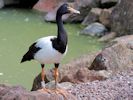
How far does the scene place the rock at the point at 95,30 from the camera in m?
13.2

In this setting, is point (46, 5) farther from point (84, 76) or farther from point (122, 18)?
point (84, 76)

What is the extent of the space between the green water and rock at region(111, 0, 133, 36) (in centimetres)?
74

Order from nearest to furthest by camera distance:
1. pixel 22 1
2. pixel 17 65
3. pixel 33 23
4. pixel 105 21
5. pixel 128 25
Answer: pixel 17 65
pixel 128 25
pixel 105 21
pixel 33 23
pixel 22 1

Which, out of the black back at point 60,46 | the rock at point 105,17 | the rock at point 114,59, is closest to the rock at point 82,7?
the rock at point 105,17

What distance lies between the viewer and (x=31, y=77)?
960 centimetres

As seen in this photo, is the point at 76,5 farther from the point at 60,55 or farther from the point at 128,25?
the point at 60,55

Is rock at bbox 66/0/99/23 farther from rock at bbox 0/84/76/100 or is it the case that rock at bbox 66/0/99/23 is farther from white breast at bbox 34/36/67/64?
rock at bbox 0/84/76/100

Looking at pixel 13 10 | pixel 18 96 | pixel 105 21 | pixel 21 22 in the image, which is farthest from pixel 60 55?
pixel 13 10

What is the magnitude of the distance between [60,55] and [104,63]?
176 cm

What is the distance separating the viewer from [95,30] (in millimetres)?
13289

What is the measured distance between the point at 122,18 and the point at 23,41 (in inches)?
109

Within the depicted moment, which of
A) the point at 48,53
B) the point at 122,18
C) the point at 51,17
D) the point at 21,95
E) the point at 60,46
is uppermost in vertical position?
the point at 60,46

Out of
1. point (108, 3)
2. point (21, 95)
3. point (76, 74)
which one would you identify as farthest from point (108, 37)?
point (21, 95)

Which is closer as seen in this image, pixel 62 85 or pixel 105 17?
pixel 62 85
